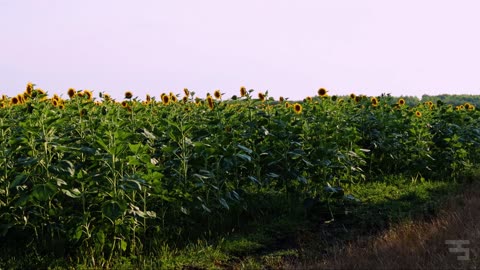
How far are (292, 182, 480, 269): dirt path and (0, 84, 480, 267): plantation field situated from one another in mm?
1313

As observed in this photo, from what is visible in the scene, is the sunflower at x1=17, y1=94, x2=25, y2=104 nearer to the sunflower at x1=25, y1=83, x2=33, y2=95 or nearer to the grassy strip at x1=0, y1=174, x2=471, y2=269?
the sunflower at x1=25, y1=83, x2=33, y2=95

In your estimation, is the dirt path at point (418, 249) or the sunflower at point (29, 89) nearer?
the dirt path at point (418, 249)

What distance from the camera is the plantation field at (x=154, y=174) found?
5.53 m

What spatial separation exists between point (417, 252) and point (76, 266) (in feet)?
10.2

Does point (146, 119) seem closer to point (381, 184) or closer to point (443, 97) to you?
point (381, 184)

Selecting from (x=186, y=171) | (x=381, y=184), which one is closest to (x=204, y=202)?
(x=186, y=171)

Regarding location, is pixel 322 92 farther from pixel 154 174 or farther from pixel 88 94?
pixel 154 174

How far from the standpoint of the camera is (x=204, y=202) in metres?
6.34

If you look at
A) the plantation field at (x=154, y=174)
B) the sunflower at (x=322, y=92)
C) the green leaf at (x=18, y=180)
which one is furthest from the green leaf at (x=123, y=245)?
the sunflower at (x=322, y=92)
